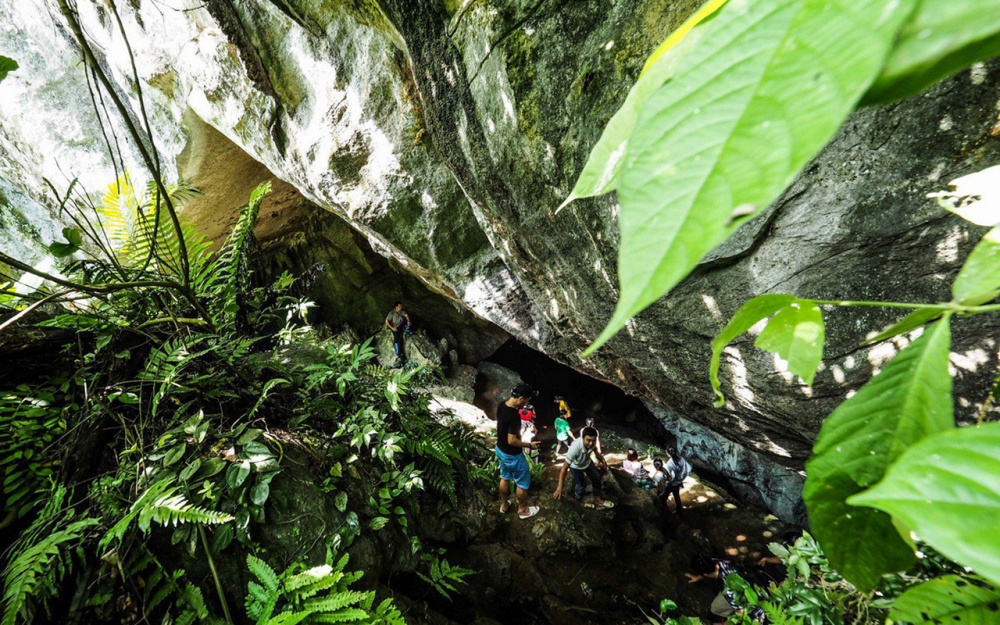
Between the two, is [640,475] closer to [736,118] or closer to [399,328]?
[399,328]

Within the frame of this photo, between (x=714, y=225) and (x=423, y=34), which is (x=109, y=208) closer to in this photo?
(x=423, y=34)

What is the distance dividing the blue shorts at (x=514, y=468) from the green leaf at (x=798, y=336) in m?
4.28

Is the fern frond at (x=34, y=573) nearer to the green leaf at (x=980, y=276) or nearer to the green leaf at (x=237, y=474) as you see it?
the green leaf at (x=237, y=474)

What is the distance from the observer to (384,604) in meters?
2.15

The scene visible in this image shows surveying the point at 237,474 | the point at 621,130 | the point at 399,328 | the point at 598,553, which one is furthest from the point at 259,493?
the point at 399,328

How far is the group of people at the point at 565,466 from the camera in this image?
14.8 feet

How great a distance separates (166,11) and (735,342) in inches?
295

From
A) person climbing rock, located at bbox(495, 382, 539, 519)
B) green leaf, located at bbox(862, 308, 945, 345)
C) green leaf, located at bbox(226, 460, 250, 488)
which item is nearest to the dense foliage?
green leaf, located at bbox(226, 460, 250, 488)

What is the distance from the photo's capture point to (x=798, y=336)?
0.61 metres

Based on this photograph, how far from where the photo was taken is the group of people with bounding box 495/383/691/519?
14.8 ft

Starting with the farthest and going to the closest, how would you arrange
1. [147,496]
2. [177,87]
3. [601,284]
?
[177,87] < [601,284] < [147,496]

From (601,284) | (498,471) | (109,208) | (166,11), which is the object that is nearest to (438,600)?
(498,471)

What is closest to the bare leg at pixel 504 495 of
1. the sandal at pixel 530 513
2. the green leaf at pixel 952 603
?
the sandal at pixel 530 513

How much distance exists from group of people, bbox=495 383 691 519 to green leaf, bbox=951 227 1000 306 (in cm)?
410
